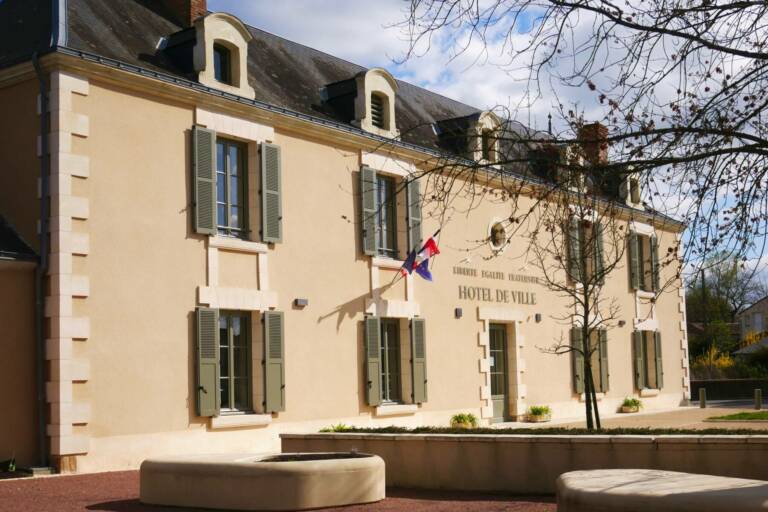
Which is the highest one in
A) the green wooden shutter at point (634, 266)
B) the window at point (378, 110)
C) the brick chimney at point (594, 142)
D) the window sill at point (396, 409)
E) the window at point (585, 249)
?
the window at point (378, 110)

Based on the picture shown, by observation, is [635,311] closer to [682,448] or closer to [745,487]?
[682,448]

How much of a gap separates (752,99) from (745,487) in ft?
8.68

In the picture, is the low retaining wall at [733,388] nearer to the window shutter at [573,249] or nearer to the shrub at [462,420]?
the window shutter at [573,249]

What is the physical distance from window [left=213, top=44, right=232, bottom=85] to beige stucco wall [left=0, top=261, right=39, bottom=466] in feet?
14.8

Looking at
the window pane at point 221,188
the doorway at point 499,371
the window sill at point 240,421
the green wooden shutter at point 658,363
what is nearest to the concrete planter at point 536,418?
the doorway at point 499,371

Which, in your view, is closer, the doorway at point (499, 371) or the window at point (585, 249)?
the window at point (585, 249)

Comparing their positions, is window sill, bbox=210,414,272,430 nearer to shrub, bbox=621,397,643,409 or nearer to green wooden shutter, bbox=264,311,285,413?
green wooden shutter, bbox=264,311,285,413

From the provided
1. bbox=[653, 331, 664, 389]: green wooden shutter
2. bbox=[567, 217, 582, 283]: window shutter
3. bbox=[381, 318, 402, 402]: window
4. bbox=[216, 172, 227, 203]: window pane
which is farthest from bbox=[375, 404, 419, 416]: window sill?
bbox=[653, 331, 664, 389]: green wooden shutter

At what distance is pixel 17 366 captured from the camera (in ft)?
42.4

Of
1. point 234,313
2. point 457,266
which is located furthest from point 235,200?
point 457,266

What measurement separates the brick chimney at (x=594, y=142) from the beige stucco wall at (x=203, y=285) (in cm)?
694

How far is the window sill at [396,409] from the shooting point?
57.6 ft

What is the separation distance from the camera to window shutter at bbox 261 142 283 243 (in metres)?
15.7

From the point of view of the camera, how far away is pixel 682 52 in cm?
725
